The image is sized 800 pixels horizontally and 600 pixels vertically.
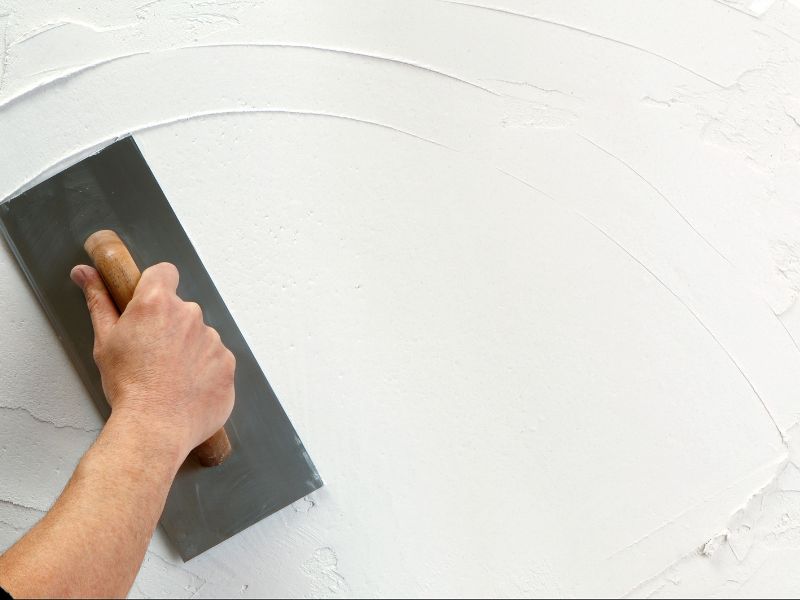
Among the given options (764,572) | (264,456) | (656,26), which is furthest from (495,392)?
(656,26)

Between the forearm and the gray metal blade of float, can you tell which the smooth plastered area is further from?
the forearm

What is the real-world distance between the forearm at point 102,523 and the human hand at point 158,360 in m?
0.02

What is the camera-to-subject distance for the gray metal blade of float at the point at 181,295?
96 cm

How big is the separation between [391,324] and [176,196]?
1.18 feet

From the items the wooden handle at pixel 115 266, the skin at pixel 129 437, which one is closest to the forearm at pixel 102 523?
the skin at pixel 129 437

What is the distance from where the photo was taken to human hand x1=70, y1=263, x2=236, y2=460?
89cm

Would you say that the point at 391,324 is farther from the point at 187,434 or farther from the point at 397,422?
the point at 187,434

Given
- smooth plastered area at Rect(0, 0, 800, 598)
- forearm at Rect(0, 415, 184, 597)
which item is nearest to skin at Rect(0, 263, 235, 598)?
forearm at Rect(0, 415, 184, 597)

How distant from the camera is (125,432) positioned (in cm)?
87

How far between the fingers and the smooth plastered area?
2.6 inches

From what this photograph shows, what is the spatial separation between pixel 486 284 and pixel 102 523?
59cm

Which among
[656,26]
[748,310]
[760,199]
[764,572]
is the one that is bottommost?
[764,572]

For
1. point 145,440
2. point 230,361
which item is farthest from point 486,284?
point 145,440

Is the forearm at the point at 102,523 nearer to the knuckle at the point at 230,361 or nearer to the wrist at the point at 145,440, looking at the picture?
the wrist at the point at 145,440
